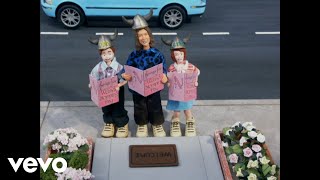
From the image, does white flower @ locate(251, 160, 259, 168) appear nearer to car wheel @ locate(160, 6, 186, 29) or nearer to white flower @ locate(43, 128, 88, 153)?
white flower @ locate(43, 128, 88, 153)

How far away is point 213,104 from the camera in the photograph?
8016mm

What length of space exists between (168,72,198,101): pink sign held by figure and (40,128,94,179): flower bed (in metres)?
1.36

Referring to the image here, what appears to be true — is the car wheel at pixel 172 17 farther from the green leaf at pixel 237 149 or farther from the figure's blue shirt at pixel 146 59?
the green leaf at pixel 237 149

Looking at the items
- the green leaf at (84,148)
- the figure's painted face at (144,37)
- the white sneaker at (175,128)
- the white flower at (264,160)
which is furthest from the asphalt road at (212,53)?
the white flower at (264,160)

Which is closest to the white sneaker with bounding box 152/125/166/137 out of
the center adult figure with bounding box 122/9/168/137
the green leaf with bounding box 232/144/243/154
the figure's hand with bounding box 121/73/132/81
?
the center adult figure with bounding box 122/9/168/137

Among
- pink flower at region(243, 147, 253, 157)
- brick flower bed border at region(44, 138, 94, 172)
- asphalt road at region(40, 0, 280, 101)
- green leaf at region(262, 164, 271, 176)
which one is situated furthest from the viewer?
asphalt road at region(40, 0, 280, 101)

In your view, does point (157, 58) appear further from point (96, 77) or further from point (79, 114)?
point (79, 114)

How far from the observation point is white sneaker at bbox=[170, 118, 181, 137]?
689 centimetres

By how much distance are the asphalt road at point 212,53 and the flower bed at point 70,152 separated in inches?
90.6

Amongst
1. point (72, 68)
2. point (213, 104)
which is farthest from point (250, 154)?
point (72, 68)

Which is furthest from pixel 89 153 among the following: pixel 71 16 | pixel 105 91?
pixel 71 16

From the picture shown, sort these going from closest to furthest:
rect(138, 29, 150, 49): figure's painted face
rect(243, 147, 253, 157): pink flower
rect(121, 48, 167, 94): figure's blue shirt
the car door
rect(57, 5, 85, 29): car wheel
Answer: rect(243, 147, 253, 157): pink flower
rect(138, 29, 150, 49): figure's painted face
rect(121, 48, 167, 94): figure's blue shirt
the car door
rect(57, 5, 85, 29): car wheel

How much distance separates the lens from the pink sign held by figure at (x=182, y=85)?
20.9 ft

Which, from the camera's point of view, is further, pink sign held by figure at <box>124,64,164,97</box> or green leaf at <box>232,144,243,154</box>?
pink sign held by figure at <box>124,64,164,97</box>
